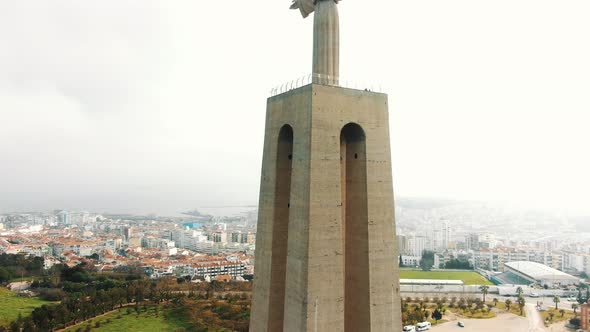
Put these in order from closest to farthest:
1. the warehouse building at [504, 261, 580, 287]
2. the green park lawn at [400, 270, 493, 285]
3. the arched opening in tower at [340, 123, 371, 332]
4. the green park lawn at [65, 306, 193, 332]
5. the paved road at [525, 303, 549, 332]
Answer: the arched opening in tower at [340, 123, 371, 332]
the green park lawn at [65, 306, 193, 332]
the paved road at [525, 303, 549, 332]
the warehouse building at [504, 261, 580, 287]
the green park lawn at [400, 270, 493, 285]

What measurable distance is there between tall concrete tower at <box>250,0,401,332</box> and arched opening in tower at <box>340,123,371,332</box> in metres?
0.02

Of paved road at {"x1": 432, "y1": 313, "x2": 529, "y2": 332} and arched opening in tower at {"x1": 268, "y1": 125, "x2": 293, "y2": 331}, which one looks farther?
paved road at {"x1": 432, "y1": 313, "x2": 529, "y2": 332}

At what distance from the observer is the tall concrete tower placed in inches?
288

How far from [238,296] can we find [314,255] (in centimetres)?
3391

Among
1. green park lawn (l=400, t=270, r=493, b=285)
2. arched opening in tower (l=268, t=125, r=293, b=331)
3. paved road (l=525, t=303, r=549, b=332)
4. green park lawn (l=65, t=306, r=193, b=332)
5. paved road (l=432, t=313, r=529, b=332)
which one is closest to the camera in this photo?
arched opening in tower (l=268, t=125, r=293, b=331)

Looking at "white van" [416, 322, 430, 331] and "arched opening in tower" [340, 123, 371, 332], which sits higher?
"arched opening in tower" [340, 123, 371, 332]

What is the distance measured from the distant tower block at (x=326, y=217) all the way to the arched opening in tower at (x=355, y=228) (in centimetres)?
2

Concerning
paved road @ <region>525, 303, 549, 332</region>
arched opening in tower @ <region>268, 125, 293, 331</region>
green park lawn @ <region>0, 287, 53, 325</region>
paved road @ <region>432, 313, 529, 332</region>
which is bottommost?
paved road @ <region>525, 303, 549, 332</region>

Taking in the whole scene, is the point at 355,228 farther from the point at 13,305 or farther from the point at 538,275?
the point at 538,275

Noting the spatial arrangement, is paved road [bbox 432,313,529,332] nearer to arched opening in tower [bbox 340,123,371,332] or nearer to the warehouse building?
the warehouse building

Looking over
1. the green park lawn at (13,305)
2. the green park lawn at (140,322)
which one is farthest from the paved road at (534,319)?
the green park lawn at (13,305)

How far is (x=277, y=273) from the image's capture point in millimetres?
8523

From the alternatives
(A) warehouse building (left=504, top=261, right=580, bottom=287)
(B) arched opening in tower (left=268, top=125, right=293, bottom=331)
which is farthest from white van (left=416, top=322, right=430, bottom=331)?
(A) warehouse building (left=504, top=261, right=580, bottom=287)

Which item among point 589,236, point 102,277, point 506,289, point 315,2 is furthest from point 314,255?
point 589,236
